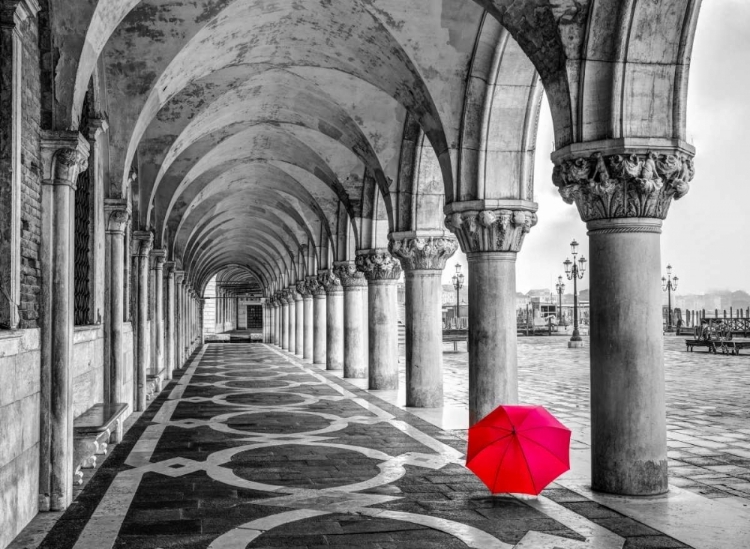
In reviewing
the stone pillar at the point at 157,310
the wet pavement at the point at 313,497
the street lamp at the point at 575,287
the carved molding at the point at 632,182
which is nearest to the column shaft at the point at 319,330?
the stone pillar at the point at 157,310

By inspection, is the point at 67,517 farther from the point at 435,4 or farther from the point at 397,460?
the point at 435,4

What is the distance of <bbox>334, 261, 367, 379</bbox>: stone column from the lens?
18.4m

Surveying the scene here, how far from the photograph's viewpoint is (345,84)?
13.0 meters

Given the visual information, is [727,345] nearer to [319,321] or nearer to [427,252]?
[319,321]

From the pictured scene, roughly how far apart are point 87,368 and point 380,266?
7573 millimetres

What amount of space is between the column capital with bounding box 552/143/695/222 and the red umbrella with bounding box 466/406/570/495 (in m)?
1.85

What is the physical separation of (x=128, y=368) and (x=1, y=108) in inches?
304

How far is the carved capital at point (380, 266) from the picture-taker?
15945 mm

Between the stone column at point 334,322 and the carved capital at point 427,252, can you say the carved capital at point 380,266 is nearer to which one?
the carved capital at point 427,252

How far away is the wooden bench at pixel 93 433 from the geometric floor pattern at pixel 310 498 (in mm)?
179

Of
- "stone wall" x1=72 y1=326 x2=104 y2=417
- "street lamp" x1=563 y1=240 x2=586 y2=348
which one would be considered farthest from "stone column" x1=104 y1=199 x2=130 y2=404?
"street lamp" x1=563 y1=240 x2=586 y2=348

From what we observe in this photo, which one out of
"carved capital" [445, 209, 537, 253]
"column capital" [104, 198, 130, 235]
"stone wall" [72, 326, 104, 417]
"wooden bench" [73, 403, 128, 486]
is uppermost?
"column capital" [104, 198, 130, 235]

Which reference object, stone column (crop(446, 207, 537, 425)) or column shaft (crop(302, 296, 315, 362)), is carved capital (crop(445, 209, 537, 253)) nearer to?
stone column (crop(446, 207, 537, 425))

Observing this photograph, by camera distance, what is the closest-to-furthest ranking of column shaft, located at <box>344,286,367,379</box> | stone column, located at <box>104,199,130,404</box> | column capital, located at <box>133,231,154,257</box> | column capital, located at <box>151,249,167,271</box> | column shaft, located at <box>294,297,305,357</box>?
stone column, located at <box>104,199,130,404</box> < column capital, located at <box>133,231,154,257</box> < column capital, located at <box>151,249,167,271</box> < column shaft, located at <box>344,286,367,379</box> < column shaft, located at <box>294,297,305,357</box>
